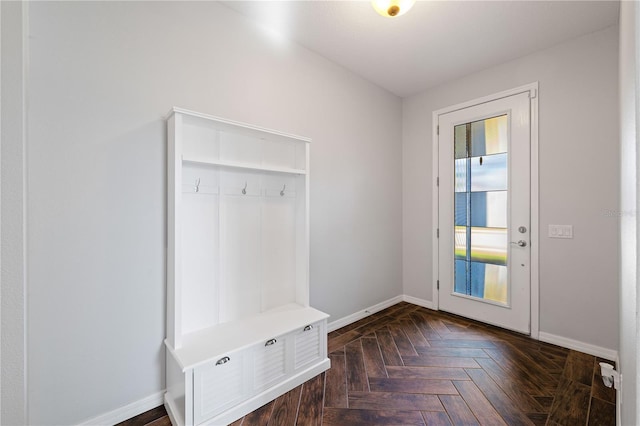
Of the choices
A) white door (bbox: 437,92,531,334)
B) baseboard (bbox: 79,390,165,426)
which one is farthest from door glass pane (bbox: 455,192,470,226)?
baseboard (bbox: 79,390,165,426)

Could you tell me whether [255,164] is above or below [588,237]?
above

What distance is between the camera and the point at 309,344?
2.11 metres

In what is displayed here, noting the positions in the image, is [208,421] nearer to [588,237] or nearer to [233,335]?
[233,335]

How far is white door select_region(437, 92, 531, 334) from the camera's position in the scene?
9.23 ft

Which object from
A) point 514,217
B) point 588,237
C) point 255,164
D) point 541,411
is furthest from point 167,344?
point 588,237

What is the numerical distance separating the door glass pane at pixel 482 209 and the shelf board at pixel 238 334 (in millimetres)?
2007

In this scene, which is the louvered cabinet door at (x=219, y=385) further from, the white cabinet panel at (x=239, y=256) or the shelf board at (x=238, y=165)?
the shelf board at (x=238, y=165)

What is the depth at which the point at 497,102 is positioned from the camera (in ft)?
9.77

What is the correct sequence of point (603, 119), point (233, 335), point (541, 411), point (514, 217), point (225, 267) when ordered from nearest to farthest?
1. point (541, 411)
2. point (233, 335)
3. point (225, 267)
4. point (603, 119)
5. point (514, 217)

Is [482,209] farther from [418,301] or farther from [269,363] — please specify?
[269,363]

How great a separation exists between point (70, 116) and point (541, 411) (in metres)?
3.34

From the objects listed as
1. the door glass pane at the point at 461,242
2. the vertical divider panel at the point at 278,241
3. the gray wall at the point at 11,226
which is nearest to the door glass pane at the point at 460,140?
the door glass pane at the point at 461,242

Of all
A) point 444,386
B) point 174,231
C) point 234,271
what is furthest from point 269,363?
point 444,386

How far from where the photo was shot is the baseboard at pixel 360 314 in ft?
9.61
